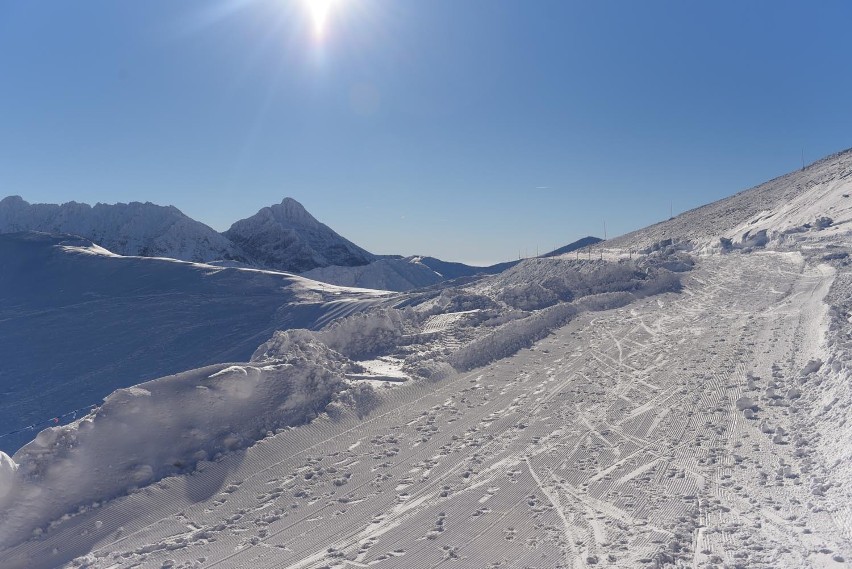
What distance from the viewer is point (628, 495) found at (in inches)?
292

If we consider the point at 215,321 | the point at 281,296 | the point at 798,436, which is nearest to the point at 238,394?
the point at 798,436

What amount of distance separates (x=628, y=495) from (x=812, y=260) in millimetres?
22873

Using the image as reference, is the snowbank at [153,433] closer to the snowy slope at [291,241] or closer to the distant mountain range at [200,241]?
the distant mountain range at [200,241]

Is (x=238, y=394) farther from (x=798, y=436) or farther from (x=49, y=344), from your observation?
(x=49, y=344)

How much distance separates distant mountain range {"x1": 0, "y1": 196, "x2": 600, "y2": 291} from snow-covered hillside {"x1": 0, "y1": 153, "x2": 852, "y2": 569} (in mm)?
47581

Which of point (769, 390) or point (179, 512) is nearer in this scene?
point (179, 512)

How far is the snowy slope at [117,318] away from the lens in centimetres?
2161

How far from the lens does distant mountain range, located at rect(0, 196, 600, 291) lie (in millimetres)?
65812

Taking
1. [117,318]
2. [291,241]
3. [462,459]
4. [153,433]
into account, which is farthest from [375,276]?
[462,459]

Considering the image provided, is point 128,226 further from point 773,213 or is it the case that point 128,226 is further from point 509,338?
point 773,213

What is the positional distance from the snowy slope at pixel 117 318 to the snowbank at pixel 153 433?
11.1m

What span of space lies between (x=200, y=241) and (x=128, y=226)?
30.8ft

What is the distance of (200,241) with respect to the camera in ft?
226

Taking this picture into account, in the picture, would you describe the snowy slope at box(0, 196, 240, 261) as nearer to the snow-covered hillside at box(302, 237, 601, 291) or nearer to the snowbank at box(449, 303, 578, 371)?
the snow-covered hillside at box(302, 237, 601, 291)
